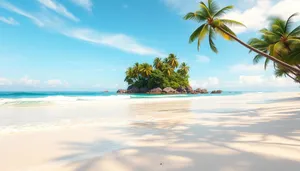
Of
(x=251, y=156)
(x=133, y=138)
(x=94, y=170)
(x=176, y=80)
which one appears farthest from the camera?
(x=176, y=80)

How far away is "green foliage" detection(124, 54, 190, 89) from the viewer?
191ft

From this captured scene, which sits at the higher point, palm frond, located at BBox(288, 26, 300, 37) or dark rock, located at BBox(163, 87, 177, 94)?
palm frond, located at BBox(288, 26, 300, 37)

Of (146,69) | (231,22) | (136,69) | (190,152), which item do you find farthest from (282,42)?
(136,69)

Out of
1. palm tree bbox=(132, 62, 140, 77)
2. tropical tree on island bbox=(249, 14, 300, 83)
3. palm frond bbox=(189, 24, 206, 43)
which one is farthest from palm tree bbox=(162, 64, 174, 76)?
palm frond bbox=(189, 24, 206, 43)

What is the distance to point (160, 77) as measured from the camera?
57.5 meters

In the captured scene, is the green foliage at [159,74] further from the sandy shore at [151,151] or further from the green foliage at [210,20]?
the sandy shore at [151,151]

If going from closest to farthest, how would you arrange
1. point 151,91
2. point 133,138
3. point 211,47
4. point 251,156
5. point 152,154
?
point 251,156
point 152,154
point 133,138
point 211,47
point 151,91

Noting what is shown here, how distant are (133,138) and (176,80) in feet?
190

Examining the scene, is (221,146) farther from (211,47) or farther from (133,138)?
(211,47)

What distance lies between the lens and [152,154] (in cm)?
352

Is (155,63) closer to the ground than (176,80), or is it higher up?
higher up

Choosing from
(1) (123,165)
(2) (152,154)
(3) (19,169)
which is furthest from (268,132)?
(3) (19,169)

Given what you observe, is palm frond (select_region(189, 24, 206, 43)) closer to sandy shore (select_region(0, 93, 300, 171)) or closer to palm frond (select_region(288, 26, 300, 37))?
palm frond (select_region(288, 26, 300, 37))

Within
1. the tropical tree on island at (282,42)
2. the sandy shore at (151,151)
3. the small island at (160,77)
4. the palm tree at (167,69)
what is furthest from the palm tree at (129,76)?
the sandy shore at (151,151)
